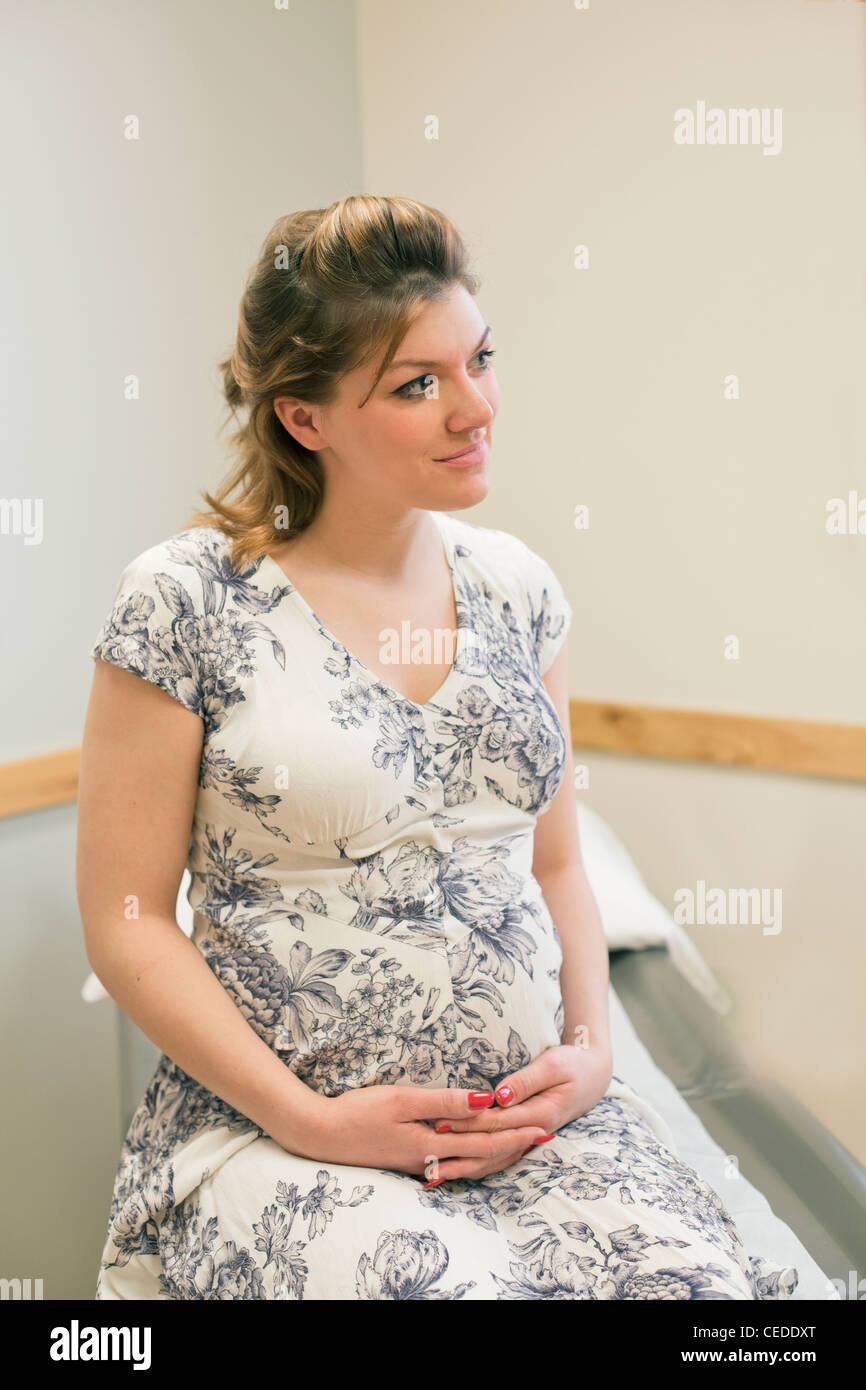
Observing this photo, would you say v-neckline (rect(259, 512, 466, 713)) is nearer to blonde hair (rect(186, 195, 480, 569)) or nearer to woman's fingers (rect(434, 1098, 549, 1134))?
blonde hair (rect(186, 195, 480, 569))

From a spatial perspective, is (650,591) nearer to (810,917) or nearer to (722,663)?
(722,663)

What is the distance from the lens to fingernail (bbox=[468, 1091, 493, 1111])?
1020mm

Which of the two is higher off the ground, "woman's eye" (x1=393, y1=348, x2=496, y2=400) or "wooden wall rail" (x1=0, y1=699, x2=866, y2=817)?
"woman's eye" (x1=393, y1=348, x2=496, y2=400)

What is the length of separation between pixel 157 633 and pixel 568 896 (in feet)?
1.76

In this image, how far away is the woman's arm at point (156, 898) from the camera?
1.02 meters

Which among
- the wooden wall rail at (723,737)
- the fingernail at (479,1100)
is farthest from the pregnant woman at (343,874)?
the wooden wall rail at (723,737)

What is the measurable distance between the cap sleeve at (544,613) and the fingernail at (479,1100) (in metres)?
0.45

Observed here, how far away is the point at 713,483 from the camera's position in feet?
6.71

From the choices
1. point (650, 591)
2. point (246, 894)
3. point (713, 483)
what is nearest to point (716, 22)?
point (713, 483)

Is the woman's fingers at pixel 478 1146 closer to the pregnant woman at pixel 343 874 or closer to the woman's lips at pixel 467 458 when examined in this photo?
the pregnant woman at pixel 343 874

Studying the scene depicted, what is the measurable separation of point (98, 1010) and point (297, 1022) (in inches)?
40.5

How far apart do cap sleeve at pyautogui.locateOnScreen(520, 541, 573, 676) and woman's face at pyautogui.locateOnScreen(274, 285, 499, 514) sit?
186 mm

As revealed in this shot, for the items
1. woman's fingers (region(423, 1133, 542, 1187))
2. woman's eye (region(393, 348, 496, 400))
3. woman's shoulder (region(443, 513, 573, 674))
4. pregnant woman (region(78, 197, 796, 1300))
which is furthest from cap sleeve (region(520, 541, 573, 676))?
woman's fingers (region(423, 1133, 542, 1187))

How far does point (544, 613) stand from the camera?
1266 millimetres
